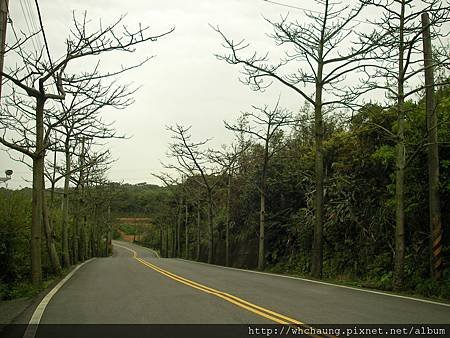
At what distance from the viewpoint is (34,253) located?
1433 centimetres

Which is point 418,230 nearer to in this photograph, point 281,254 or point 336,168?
point 336,168

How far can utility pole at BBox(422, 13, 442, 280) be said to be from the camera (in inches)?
520

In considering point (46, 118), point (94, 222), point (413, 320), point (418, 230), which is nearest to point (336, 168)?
point (418, 230)

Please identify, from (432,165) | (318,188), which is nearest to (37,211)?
(318,188)

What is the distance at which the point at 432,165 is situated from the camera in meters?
13.7

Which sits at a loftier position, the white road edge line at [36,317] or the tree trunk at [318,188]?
the tree trunk at [318,188]

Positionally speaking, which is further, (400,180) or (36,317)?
(400,180)

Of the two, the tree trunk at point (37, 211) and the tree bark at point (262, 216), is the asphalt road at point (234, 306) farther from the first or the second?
the tree bark at point (262, 216)

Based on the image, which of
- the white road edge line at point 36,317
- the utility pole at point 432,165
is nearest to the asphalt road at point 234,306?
the white road edge line at point 36,317

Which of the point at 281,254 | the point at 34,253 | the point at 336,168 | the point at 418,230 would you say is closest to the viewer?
the point at 34,253

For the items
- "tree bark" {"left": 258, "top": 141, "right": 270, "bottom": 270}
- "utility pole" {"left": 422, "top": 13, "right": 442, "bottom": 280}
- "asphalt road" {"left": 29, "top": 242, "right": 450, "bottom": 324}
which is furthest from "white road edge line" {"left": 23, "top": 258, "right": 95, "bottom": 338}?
"tree bark" {"left": 258, "top": 141, "right": 270, "bottom": 270}

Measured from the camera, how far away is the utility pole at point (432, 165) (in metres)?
13.2

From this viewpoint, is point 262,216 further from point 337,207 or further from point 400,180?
point 400,180

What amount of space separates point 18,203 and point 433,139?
45.2 feet
